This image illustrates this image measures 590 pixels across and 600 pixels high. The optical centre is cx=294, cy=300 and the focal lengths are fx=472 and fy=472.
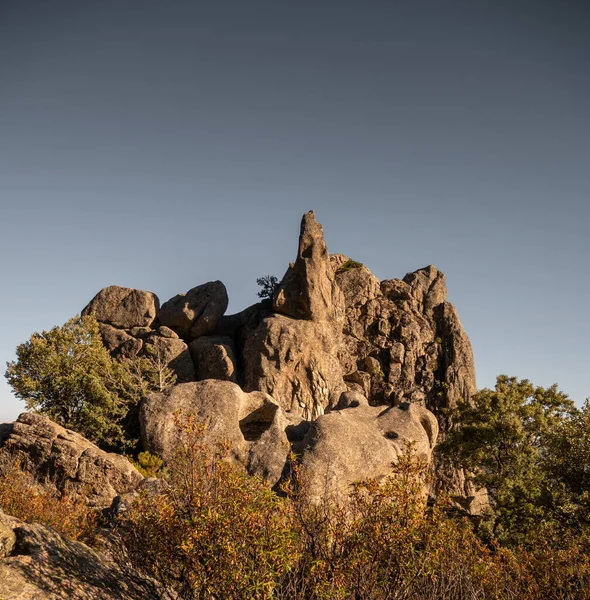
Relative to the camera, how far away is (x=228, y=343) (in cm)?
4969

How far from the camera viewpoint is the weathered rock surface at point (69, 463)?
24094 mm

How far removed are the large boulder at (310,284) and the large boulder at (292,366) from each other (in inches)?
80.7

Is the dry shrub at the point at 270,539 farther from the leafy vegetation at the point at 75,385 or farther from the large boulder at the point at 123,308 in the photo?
the large boulder at the point at 123,308

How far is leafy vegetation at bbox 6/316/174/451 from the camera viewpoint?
3500 cm

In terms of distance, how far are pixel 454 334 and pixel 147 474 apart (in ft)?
138

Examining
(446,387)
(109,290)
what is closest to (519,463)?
(446,387)

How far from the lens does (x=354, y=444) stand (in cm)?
2702

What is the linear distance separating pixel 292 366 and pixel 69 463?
24.9m

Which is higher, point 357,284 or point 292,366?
point 357,284

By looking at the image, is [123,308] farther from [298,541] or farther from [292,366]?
[298,541]

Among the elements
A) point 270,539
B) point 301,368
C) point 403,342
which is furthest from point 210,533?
point 403,342

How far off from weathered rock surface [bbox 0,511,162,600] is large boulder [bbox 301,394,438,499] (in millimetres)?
13979

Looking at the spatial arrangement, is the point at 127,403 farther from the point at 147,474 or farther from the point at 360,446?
the point at 360,446

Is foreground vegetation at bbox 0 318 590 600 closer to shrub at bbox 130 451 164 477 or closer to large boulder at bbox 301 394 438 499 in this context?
shrub at bbox 130 451 164 477
